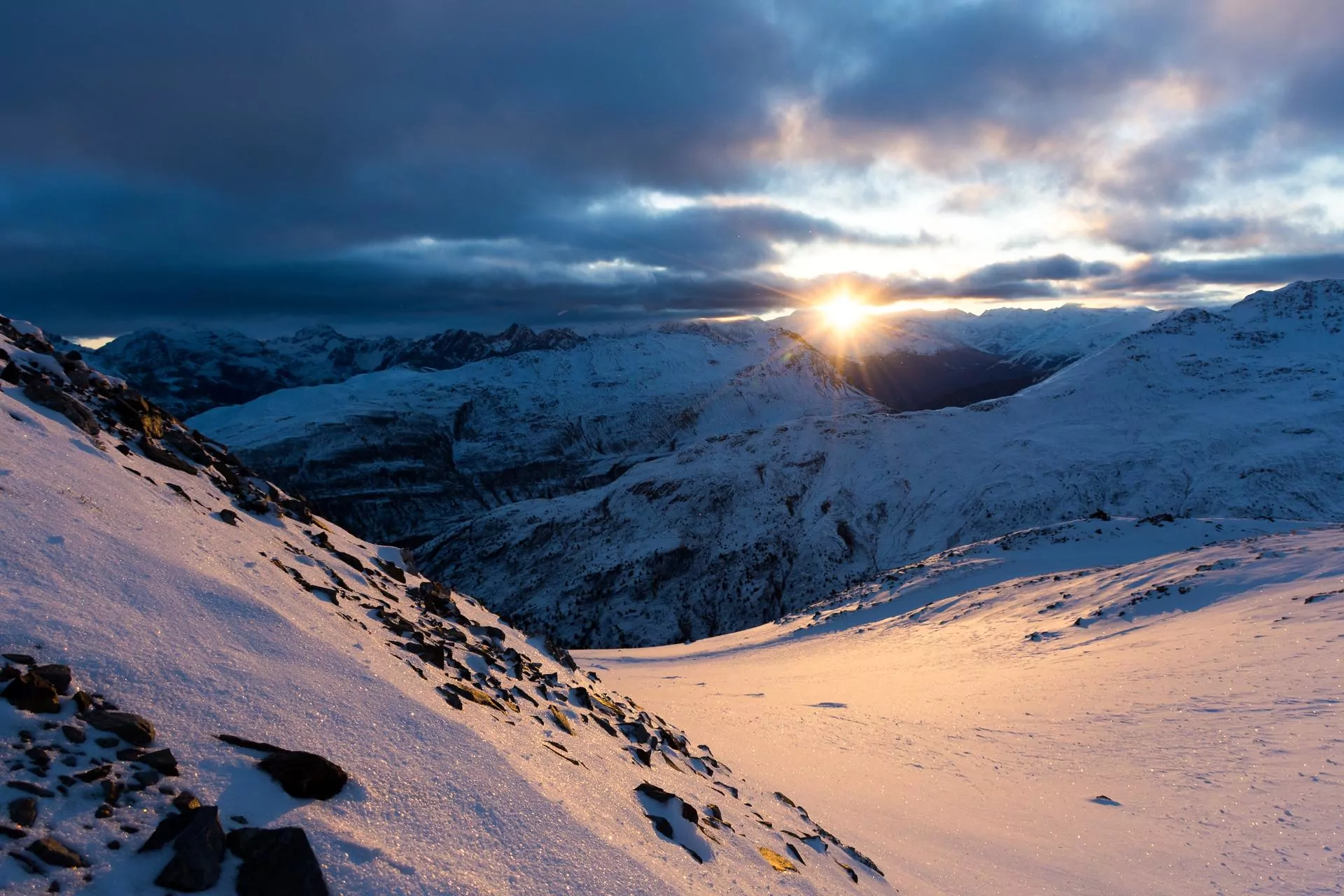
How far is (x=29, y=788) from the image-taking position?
3396 millimetres

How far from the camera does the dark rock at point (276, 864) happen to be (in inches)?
134

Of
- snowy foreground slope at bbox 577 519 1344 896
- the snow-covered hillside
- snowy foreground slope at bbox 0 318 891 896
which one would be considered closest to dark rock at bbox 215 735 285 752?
snowy foreground slope at bbox 0 318 891 896

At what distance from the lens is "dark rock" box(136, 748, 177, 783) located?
3836mm

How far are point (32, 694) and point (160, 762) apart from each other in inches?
31.3

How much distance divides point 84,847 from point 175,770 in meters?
0.64

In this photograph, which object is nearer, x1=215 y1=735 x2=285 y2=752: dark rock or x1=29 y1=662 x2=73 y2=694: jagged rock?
x1=29 y1=662 x2=73 y2=694: jagged rock

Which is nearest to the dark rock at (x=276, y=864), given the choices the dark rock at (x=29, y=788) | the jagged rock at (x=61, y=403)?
the dark rock at (x=29, y=788)

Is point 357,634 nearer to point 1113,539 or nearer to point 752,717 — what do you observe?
point 752,717

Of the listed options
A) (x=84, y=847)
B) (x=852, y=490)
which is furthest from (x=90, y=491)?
(x=852, y=490)

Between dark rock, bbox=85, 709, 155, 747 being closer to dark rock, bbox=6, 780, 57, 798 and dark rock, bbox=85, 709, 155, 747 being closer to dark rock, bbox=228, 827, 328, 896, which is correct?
dark rock, bbox=6, 780, 57, 798

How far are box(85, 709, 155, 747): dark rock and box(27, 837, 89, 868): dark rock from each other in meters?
0.81

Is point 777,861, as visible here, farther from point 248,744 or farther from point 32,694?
point 32,694

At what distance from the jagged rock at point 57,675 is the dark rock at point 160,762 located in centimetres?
73

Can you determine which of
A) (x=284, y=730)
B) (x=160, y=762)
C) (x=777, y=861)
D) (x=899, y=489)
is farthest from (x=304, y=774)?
(x=899, y=489)
